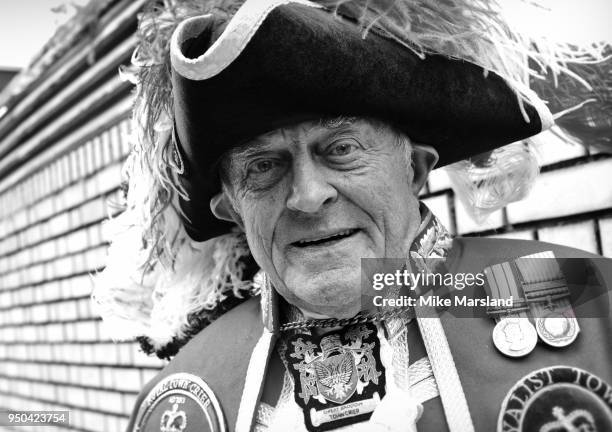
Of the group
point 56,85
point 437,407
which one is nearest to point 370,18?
point 437,407

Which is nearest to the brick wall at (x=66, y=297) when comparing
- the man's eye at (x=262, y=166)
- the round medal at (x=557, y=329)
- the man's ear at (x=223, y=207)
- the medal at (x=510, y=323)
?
the man's ear at (x=223, y=207)

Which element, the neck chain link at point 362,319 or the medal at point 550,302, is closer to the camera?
the medal at point 550,302

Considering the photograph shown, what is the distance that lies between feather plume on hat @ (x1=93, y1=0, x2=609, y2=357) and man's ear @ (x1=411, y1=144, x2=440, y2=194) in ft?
0.71

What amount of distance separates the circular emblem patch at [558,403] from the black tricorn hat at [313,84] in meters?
0.53

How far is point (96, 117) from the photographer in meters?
4.15

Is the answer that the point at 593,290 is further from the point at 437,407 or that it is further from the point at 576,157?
the point at 576,157

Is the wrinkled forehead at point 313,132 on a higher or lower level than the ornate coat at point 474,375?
higher

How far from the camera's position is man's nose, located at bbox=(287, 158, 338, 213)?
50.5 inches

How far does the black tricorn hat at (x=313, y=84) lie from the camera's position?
1.21 meters

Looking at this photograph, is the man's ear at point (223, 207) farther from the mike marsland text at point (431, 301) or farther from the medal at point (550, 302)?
the medal at point (550, 302)

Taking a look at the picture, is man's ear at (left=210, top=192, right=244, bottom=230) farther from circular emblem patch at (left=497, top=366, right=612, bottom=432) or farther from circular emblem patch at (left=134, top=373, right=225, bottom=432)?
circular emblem patch at (left=497, top=366, right=612, bottom=432)

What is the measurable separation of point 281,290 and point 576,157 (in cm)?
92

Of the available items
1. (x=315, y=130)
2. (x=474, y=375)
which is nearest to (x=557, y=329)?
(x=474, y=375)

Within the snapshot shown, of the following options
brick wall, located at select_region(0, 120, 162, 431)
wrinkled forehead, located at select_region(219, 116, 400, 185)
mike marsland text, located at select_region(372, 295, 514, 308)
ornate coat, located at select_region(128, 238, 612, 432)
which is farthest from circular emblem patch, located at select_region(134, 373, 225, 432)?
brick wall, located at select_region(0, 120, 162, 431)
